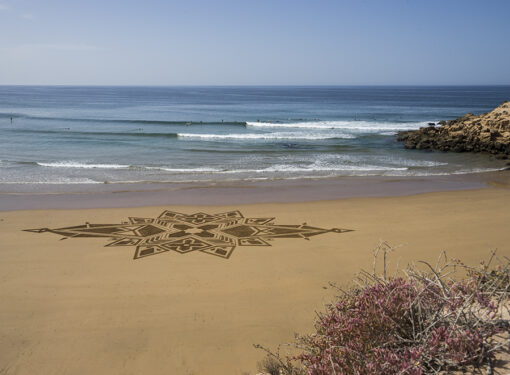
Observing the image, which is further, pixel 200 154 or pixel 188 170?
pixel 200 154

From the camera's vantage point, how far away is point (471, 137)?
81.7 feet

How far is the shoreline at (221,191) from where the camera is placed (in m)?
11.5

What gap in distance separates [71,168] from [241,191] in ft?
29.3

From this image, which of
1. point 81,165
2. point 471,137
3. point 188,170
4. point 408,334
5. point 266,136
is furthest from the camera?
point 266,136

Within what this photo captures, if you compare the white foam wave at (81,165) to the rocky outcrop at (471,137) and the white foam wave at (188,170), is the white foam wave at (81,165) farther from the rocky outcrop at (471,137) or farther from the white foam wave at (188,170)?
the rocky outcrop at (471,137)

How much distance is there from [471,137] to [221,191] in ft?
64.6

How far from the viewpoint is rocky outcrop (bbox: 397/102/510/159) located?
23314mm

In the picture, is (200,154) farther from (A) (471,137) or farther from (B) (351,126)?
(B) (351,126)

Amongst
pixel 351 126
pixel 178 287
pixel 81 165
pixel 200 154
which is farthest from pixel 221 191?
pixel 351 126

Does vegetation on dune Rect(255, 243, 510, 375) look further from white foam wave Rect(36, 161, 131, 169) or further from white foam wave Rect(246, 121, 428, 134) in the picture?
white foam wave Rect(246, 121, 428, 134)

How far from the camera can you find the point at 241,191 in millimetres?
12898

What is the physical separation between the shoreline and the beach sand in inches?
46.5

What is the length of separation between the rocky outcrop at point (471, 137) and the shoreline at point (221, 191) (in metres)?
9.34

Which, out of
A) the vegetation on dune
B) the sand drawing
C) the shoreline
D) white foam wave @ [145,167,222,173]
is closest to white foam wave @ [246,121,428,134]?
white foam wave @ [145,167,222,173]
